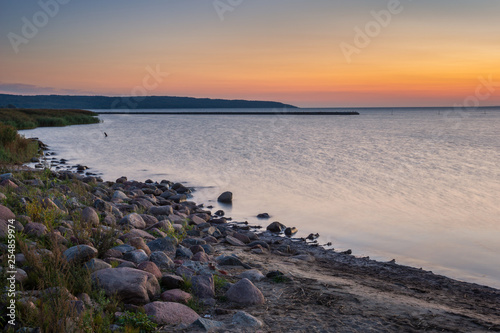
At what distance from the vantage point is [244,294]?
5402 millimetres

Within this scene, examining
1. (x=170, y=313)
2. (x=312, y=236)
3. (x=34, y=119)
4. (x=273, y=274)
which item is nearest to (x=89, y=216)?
(x=273, y=274)

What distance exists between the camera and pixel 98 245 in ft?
20.1

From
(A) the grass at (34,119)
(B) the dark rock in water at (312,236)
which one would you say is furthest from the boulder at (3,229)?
(A) the grass at (34,119)

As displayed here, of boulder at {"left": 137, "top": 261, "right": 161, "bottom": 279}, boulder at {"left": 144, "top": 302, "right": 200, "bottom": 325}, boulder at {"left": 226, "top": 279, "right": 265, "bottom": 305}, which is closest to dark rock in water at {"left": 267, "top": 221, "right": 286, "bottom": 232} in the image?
boulder at {"left": 226, "top": 279, "right": 265, "bottom": 305}

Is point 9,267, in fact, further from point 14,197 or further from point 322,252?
point 322,252

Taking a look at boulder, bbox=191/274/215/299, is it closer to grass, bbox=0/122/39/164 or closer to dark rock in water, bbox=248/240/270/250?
dark rock in water, bbox=248/240/270/250

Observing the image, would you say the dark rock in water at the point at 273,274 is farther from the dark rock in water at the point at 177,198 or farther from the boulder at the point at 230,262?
the dark rock in water at the point at 177,198

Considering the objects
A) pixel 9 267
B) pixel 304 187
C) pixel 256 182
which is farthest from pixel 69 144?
pixel 9 267

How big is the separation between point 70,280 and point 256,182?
14.9 meters

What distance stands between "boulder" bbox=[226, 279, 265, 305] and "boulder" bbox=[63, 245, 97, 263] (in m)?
1.95

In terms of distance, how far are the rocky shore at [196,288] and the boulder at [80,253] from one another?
0.6 inches

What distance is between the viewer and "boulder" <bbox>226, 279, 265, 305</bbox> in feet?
17.6

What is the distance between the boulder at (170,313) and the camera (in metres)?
4.54

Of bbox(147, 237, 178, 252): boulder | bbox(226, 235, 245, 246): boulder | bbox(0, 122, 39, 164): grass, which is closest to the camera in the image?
bbox(147, 237, 178, 252): boulder
